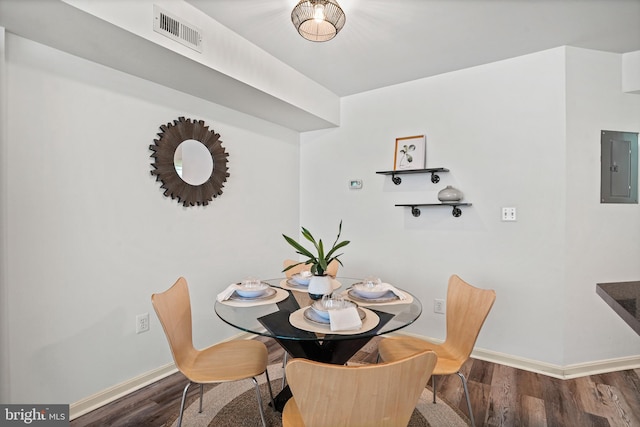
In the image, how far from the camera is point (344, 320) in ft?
4.75

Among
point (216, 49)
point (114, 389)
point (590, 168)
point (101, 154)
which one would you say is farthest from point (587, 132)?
point (114, 389)

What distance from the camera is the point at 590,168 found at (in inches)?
97.7

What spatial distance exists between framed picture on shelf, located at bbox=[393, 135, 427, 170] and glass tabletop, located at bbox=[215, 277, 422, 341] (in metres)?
1.53

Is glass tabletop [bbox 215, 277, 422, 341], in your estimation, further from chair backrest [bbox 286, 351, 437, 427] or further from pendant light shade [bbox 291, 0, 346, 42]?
pendant light shade [bbox 291, 0, 346, 42]

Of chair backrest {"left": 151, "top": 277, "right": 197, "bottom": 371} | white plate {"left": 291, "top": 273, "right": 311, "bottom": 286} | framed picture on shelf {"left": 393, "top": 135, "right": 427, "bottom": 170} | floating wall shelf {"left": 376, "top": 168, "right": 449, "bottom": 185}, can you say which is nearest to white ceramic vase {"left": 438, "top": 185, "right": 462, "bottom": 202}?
floating wall shelf {"left": 376, "top": 168, "right": 449, "bottom": 185}

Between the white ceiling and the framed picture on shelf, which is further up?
the white ceiling

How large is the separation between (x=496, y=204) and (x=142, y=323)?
2.82m

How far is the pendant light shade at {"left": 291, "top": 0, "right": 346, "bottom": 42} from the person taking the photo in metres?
1.78

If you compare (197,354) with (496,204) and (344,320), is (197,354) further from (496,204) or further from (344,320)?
(496,204)

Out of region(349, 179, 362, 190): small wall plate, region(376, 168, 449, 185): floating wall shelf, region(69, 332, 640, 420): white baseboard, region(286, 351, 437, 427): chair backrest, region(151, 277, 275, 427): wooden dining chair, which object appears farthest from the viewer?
region(349, 179, 362, 190): small wall plate

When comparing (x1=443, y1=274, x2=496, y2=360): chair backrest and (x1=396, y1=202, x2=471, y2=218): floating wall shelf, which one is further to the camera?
(x1=396, y1=202, x2=471, y2=218): floating wall shelf

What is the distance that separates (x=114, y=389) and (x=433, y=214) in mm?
2728

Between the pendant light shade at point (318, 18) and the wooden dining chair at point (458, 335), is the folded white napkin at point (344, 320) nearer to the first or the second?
the wooden dining chair at point (458, 335)

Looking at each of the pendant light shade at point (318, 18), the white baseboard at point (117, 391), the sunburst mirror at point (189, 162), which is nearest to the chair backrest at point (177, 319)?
the white baseboard at point (117, 391)
